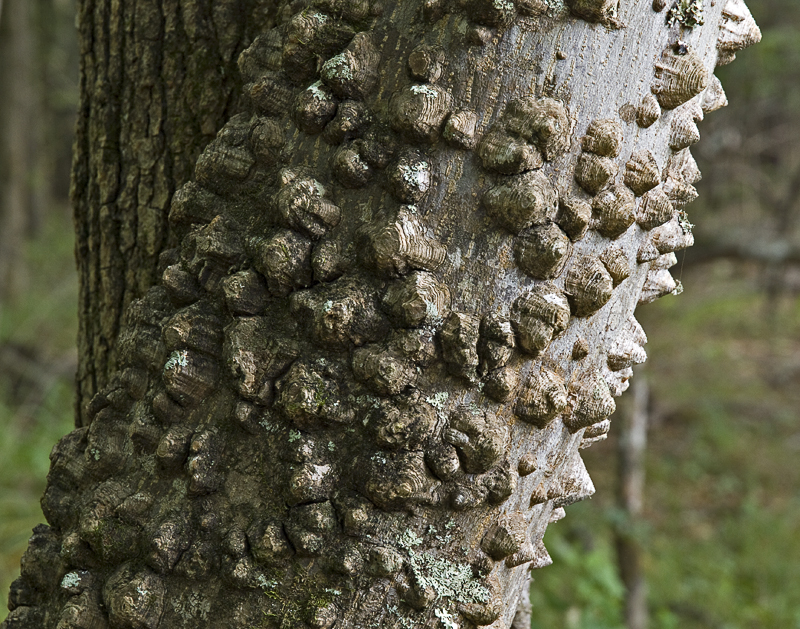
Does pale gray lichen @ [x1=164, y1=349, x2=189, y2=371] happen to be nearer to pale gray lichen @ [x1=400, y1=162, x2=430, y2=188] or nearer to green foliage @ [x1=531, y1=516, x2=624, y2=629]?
pale gray lichen @ [x1=400, y1=162, x2=430, y2=188]

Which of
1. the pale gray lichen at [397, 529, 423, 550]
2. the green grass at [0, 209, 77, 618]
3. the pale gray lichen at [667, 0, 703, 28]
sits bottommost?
the green grass at [0, 209, 77, 618]

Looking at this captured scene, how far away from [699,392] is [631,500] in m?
3.42

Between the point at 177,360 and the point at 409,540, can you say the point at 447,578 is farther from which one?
the point at 177,360

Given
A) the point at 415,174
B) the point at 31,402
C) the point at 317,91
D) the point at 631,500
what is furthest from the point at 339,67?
the point at 31,402

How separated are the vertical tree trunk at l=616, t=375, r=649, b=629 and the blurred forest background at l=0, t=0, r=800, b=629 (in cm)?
8

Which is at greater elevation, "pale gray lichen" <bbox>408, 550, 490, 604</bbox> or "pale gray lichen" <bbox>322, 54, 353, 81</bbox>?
"pale gray lichen" <bbox>322, 54, 353, 81</bbox>

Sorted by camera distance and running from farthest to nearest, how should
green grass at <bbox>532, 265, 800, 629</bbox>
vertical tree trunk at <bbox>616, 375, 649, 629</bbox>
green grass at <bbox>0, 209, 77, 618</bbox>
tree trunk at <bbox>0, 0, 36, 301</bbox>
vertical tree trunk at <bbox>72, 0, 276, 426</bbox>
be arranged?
tree trunk at <bbox>0, 0, 36, 301</bbox> < green grass at <bbox>532, 265, 800, 629</bbox> < green grass at <bbox>0, 209, 77, 618</bbox> < vertical tree trunk at <bbox>616, 375, 649, 629</bbox> < vertical tree trunk at <bbox>72, 0, 276, 426</bbox>

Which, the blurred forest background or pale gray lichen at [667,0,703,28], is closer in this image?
pale gray lichen at [667,0,703,28]

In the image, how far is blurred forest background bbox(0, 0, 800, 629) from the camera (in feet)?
12.1

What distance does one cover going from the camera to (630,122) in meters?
0.82

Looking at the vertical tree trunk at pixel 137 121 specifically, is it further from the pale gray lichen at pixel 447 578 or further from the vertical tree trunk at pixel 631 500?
the vertical tree trunk at pixel 631 500

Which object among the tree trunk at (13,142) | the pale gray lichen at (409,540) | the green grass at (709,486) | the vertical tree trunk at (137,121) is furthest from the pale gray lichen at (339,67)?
the tree trunk at (13,142)

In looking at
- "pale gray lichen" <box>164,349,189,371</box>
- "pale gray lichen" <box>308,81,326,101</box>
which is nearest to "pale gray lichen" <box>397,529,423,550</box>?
"pale gray lichen" <box>164,349,189,371</box>

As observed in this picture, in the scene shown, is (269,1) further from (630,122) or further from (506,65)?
(630,122)
